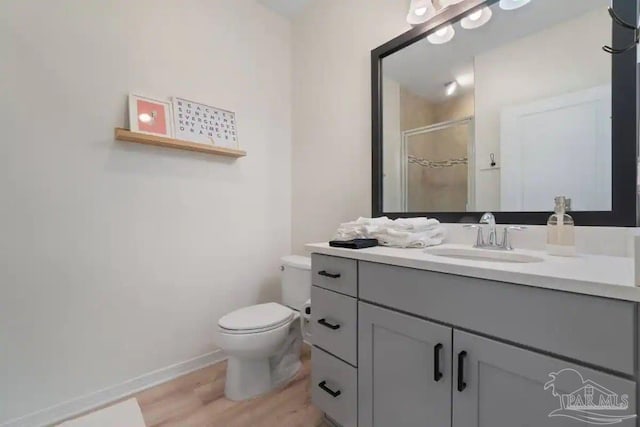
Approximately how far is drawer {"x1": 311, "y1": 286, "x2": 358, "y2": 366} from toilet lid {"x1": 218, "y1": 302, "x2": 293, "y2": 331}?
283mm

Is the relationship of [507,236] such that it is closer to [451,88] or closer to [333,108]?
[451,88]

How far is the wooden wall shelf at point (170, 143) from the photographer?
1.54 meters

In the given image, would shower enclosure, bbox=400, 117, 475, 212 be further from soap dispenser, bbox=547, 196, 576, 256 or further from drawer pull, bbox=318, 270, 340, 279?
drawer pull, bbox=318, 270, 340, 279

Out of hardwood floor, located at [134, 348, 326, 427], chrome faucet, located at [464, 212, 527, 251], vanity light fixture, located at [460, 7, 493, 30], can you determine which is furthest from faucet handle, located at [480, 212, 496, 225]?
hardwood floor, located at [134, 348, 326, 427]

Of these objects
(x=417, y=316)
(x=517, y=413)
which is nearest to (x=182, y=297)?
(x=417, y=316)

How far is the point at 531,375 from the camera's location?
73 centimetres

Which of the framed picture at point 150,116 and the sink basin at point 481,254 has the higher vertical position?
the framed picture at point 150,116

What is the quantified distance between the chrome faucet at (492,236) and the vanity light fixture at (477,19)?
899 millimetres

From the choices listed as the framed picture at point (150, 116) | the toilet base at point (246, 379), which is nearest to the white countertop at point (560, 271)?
the toilet base at point (246, 379)

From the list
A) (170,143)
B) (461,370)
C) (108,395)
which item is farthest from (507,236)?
(108,395)

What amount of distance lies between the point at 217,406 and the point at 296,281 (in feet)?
2.60

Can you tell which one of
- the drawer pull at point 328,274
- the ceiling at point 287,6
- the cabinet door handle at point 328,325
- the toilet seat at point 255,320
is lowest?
the toilet seat at point 255,320

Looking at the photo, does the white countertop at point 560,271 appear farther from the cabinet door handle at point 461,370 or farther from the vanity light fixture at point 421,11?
the vanity light fixture at point 421,11

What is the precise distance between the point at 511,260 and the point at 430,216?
1.56ft
